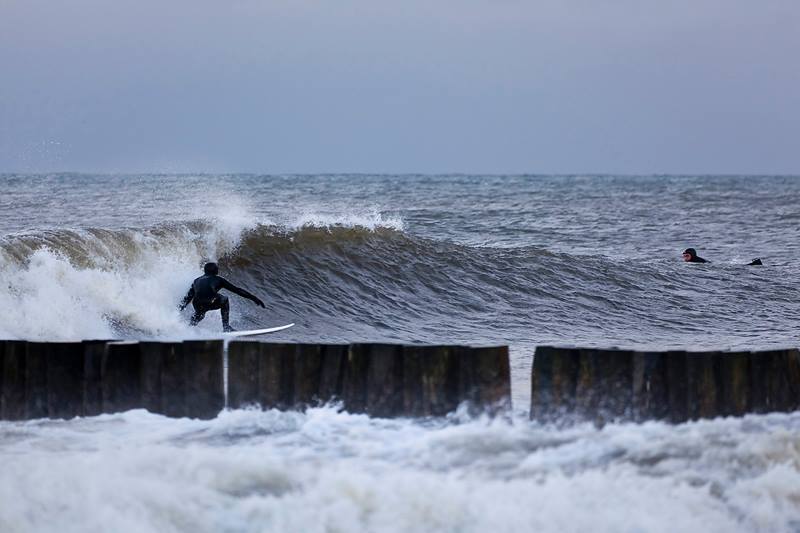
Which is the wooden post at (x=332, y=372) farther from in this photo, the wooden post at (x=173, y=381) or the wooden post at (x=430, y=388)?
the wooden post at (x=173, y=381)

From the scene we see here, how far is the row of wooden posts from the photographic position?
19.2 feet

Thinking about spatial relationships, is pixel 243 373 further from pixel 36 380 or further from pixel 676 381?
pixel 676 381

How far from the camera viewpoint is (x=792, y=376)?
239 inches

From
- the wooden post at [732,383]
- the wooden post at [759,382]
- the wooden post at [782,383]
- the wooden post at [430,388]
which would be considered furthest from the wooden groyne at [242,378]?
the wooden post at [782,383]

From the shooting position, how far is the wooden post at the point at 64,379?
19.7 ft

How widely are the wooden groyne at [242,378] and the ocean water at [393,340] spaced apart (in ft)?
0.34

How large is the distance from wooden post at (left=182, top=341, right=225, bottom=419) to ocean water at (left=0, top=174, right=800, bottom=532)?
112 millimetres

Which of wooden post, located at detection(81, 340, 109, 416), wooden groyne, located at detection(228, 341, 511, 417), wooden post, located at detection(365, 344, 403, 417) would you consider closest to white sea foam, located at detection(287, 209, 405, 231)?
wooden post, located at detection(81, 340, 109, 416)

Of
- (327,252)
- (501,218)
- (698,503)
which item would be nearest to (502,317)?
(327,252)

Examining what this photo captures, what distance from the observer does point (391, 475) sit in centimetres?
523

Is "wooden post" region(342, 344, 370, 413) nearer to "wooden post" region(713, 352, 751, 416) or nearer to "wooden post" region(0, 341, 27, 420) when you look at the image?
"wooden post" region(0, 341, 27, 420)

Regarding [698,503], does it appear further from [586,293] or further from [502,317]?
[586,293]

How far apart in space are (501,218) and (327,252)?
69.8ft

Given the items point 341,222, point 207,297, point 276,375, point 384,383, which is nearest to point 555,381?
point 384,383
